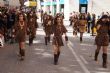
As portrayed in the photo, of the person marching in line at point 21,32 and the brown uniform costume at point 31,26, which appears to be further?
the brown uniform costume at point 31,26

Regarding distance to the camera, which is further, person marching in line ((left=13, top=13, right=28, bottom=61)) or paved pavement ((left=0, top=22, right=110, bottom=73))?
person marching in line ((left=13, top=13, right=28, bottom=61))

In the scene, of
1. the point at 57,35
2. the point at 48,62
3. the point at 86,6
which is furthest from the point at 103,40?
the point at 86,6

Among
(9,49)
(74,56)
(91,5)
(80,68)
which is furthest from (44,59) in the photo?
(91,5)

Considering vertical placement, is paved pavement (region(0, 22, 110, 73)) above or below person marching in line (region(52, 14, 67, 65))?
below

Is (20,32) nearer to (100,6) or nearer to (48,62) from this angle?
(48,62)

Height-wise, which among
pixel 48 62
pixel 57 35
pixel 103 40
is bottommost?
pixel 48 62

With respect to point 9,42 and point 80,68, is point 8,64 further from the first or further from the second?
point 9,42

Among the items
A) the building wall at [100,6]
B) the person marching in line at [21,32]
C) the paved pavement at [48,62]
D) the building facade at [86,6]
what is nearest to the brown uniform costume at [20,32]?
the person marching in line at [21,32]

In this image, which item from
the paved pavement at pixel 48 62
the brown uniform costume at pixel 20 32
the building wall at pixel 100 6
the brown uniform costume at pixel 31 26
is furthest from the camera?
the building wall at pixel 100 6

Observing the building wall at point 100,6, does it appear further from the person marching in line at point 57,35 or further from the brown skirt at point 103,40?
the brown skirt at point 103,40

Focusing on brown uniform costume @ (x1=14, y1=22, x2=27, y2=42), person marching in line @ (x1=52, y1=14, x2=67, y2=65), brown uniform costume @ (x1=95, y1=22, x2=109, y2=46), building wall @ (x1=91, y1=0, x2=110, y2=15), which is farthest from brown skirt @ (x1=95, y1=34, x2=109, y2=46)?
building wall @ (x1=91, y1=0, x2=110, y2=15)

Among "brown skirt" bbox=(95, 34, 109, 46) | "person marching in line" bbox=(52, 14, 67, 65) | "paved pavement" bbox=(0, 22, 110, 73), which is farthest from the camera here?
"person marching in line" bbox=(52, 14, 67, 65)

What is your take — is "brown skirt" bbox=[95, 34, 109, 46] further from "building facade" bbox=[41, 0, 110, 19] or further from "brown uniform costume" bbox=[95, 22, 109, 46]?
"building facade" bbox=[41, 0, 110, 19]

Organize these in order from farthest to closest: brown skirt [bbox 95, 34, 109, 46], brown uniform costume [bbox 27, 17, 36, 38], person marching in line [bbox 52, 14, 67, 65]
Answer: brown uniform costume [bbox 27, 17, 36, 38] → person marching in line [bbox 52, 14, 67, 65] → brown skirt [bbox 95, 34, 109, 46]
